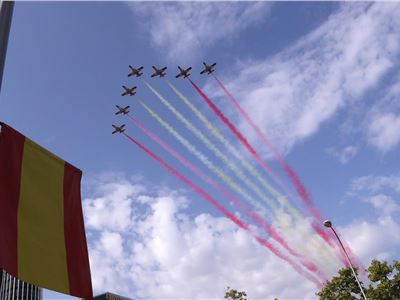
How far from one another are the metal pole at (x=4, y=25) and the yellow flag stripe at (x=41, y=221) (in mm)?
1701

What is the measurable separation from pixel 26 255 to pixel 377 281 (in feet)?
163

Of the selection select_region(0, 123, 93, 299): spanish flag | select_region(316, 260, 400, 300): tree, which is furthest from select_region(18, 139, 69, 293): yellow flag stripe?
select_region(316, 260, 400, 300): tree

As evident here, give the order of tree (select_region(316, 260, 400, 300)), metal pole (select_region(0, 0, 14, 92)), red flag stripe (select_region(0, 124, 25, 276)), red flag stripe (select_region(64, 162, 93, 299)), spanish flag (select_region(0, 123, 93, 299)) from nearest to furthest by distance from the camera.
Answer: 1. metal pole (select_region(0, 0, 14, 92))
2. red flag stripe (select_region(0, 124, 25, 276))
3. spanish flag (select_region(0, 123, 93, 299))
4. red flag stripe (select_region(64, 162, 93, 299))
5. tree (select_region(316, 260, 400, 300))

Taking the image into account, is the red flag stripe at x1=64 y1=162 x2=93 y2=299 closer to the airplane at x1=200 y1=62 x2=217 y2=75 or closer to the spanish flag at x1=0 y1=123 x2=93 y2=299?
the spanish flag at x1=0 y1=123 x2=93 y2=299

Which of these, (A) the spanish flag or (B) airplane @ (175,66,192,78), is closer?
(A) the spanish flag

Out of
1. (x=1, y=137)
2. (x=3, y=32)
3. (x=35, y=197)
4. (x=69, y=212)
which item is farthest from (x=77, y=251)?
(x=3, y=32)

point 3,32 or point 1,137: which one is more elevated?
point 3,32

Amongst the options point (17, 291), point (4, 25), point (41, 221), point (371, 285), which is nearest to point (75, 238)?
point (41, 221)

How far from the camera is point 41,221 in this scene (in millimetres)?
5504

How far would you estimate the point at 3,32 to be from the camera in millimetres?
4586

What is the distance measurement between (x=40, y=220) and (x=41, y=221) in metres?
0.02

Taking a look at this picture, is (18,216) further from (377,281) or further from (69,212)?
(377,281)

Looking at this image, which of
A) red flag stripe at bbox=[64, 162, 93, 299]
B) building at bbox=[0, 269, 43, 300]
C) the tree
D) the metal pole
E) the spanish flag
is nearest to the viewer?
the metal pole

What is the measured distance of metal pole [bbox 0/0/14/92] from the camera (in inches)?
173
